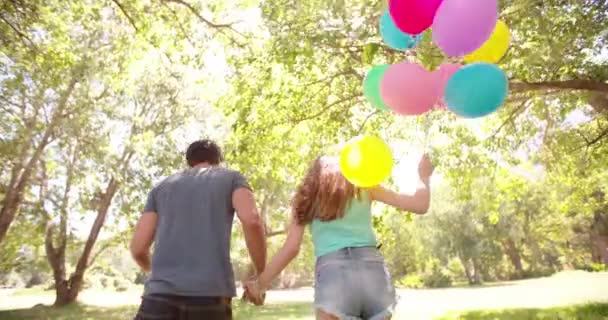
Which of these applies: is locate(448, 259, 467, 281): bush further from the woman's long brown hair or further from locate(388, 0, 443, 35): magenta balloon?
the woman's long brown hair

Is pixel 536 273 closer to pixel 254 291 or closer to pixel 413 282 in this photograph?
pixel 413 282

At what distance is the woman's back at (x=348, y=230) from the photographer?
2.59 meters

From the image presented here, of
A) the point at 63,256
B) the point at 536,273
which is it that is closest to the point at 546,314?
the point at 63,256

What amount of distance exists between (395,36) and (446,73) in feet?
2.26

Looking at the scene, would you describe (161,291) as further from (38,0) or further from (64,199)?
(64,199)

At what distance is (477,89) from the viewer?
364 cm

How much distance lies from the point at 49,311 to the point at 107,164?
864 centimetres

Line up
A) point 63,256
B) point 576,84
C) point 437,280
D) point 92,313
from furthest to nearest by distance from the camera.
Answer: point 437,280 < point 63,256 < point 92,313 < point 576,84

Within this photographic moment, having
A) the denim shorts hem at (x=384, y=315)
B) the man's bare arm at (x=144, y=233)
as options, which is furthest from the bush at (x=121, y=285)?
the denim shorts hem at (x=384, y=315)

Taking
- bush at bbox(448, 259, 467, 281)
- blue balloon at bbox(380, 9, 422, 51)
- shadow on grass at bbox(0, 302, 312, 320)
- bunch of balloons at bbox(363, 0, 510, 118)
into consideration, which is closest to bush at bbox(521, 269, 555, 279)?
bush at bbox(448, 259, 467, 281)

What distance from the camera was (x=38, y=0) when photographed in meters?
9.15

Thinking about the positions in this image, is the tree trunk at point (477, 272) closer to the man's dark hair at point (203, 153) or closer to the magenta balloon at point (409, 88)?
the magenta balloon at point (409, 88)

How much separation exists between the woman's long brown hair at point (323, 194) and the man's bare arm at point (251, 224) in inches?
9.4

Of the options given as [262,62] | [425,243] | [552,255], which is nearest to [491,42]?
[262,62]
